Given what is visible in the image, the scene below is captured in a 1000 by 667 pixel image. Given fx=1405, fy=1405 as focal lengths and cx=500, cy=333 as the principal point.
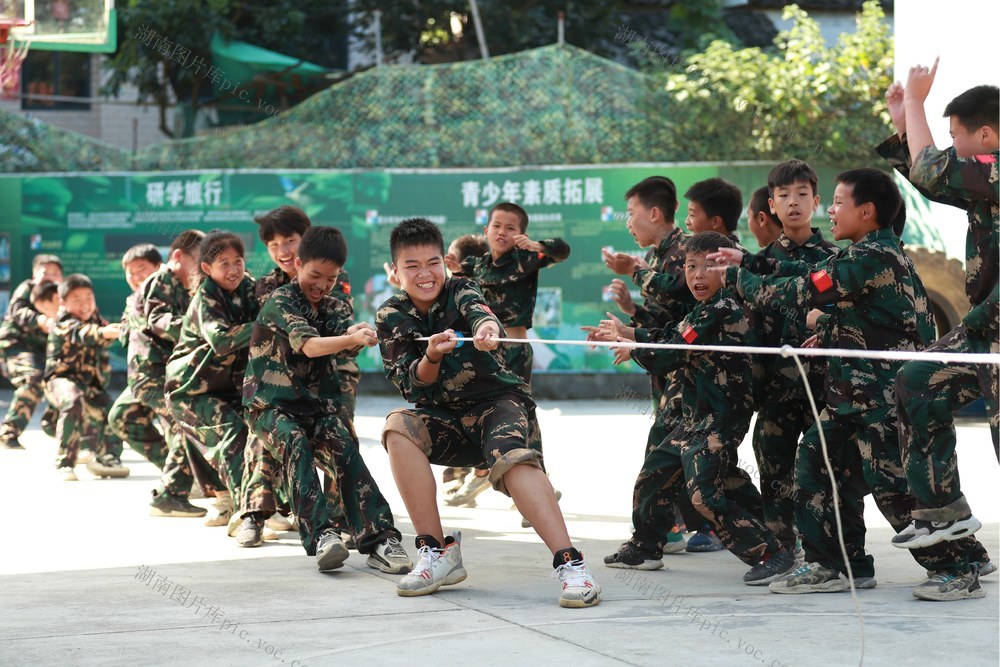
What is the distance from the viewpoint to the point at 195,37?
19734mm

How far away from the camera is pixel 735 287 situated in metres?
5.55

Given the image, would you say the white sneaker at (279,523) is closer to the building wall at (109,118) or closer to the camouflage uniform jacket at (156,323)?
the camouflage uniform jacket at (156,323)

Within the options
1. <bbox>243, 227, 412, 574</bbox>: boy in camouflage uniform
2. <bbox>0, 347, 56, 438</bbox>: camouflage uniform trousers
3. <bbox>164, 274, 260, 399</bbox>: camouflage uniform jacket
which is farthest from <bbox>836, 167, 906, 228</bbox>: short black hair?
Answer: <bbox>0, 347, 56, 438</bbox>: camouflage uniform trousers

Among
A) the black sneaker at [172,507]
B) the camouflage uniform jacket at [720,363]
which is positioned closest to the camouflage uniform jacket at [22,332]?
the black sneaker at [172,507]

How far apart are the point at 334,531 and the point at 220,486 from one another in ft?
6.14

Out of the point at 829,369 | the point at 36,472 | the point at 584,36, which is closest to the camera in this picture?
the point at 829,369

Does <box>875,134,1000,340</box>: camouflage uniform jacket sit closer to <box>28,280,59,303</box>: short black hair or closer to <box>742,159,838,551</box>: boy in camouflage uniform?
<box>742,159,838,551</box>: boy in camouflage uniform

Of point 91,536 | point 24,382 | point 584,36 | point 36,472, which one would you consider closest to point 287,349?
point 91,536

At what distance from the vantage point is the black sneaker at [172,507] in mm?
7832

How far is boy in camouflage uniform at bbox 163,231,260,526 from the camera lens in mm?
6992

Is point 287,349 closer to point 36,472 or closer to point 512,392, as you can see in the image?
point 512,392

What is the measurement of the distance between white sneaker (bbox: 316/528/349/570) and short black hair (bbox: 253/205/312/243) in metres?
Result: 1.75

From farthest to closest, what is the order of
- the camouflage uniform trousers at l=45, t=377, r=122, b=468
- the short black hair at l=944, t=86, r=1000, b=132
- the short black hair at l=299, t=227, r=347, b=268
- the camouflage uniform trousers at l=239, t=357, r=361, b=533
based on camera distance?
1. the camouflage uniform trousers at l=45, t=377, r=122, b=468
2. the camouflage uniform trousers at l=239, t=357, r=361, b=533
3. the short black hair at l=299, t=227, r=347, b=268
4. the short black hair at l=944, t=86, r=1000, b=132

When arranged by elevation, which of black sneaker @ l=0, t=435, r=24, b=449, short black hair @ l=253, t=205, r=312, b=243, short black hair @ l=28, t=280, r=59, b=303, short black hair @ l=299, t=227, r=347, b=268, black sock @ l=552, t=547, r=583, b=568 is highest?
short black hair @ l=253, t=205, r=312, b=243
